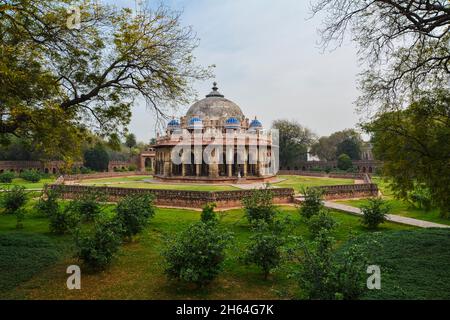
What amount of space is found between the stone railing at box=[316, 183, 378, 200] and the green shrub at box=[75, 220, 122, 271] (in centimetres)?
1395

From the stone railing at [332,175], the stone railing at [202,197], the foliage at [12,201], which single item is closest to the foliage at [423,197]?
the stone railing at [202,197]

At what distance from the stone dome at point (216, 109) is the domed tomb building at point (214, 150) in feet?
0.36

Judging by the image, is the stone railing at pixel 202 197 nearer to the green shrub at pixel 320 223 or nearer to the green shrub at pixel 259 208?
the green shrub at pixel 259 208

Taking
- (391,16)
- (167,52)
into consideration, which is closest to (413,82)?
(391,16)

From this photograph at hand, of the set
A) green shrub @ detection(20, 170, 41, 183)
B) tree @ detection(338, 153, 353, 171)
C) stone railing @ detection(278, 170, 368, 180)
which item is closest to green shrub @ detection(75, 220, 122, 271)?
stone railing @ detection(278, 170, 368, 180)

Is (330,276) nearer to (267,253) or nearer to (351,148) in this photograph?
(267,253)

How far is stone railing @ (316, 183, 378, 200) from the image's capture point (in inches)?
762

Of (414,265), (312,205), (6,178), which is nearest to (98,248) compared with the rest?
(414,265)

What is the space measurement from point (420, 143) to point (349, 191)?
43.5 ft

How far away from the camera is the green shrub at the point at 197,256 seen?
6062 mm

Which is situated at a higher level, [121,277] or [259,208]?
[259,208]

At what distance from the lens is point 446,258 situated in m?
7.39

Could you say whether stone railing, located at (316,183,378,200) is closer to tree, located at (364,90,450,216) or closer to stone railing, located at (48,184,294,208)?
stone railing, located at (48,184,294,208)

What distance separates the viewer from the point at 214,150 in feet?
100
